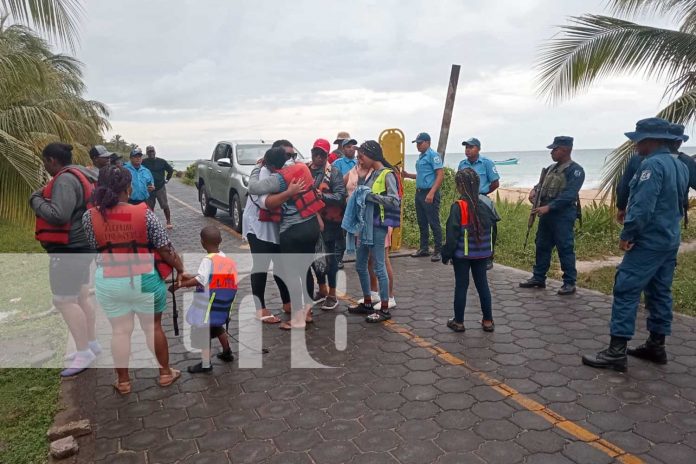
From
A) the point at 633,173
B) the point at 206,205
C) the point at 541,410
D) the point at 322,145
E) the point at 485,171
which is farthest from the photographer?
the point at 206,205

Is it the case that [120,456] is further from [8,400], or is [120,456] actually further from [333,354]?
[333,354]

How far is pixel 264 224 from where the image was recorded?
478 centimetres

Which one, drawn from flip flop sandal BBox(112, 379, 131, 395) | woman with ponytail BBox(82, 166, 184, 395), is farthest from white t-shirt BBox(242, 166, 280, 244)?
flip flop sandal BBox(112, 379, 131, 395)

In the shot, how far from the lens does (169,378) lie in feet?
13.0

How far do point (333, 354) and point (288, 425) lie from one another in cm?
116

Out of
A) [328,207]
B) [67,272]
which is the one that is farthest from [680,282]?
[67,272]

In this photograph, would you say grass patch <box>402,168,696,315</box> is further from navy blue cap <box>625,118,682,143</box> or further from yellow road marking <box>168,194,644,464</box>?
yellow road marking <box>168,194,644,464</box>

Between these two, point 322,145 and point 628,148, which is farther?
point 628,148

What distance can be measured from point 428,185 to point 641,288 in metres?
4.06

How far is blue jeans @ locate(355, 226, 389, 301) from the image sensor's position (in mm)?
4973

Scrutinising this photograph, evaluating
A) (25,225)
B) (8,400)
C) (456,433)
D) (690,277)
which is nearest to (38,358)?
(8,400)

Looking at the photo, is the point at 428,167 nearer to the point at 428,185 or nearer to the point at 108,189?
the point at 428,185

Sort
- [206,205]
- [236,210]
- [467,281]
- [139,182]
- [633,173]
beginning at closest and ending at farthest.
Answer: [633,173] → [467,281] → [139,182] → [236,210] → [206,205]

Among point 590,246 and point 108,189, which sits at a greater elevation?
point 108,189
